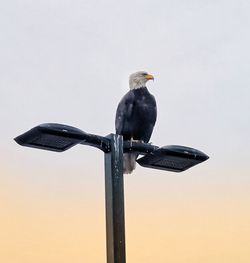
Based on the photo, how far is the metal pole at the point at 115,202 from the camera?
468cm

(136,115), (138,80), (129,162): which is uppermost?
(138,80)

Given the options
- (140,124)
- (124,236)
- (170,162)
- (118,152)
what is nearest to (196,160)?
(170,162)

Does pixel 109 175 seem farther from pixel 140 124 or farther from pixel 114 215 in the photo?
pixel 140 124

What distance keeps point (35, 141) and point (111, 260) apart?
45.5 inches

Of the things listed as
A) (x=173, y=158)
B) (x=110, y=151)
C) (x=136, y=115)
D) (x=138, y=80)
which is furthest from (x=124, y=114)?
(x=110, y=151)

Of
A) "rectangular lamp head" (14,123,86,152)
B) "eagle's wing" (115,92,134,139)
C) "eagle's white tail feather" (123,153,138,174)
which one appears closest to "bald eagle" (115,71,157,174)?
"eagle's wing" (115,92,134,139)

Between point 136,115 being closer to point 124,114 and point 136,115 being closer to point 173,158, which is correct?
point 124,114

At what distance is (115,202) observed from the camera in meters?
4.88

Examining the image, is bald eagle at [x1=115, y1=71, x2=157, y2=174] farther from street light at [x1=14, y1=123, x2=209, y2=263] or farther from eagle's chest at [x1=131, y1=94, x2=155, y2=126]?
street light at [x1=14, y1=123, x2=209, y2=263]

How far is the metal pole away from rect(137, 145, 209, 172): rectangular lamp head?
0.44 m

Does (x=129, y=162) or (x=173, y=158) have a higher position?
(x=129, y=162)

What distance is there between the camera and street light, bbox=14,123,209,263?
4.75m

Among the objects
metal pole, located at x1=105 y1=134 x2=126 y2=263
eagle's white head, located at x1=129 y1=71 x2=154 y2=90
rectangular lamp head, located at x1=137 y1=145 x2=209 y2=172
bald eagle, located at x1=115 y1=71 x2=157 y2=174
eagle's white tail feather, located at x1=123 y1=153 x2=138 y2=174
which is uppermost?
eagle's white head, located at x1=129 y1=71 x2=154 y2=90

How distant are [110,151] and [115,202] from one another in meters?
0.47
